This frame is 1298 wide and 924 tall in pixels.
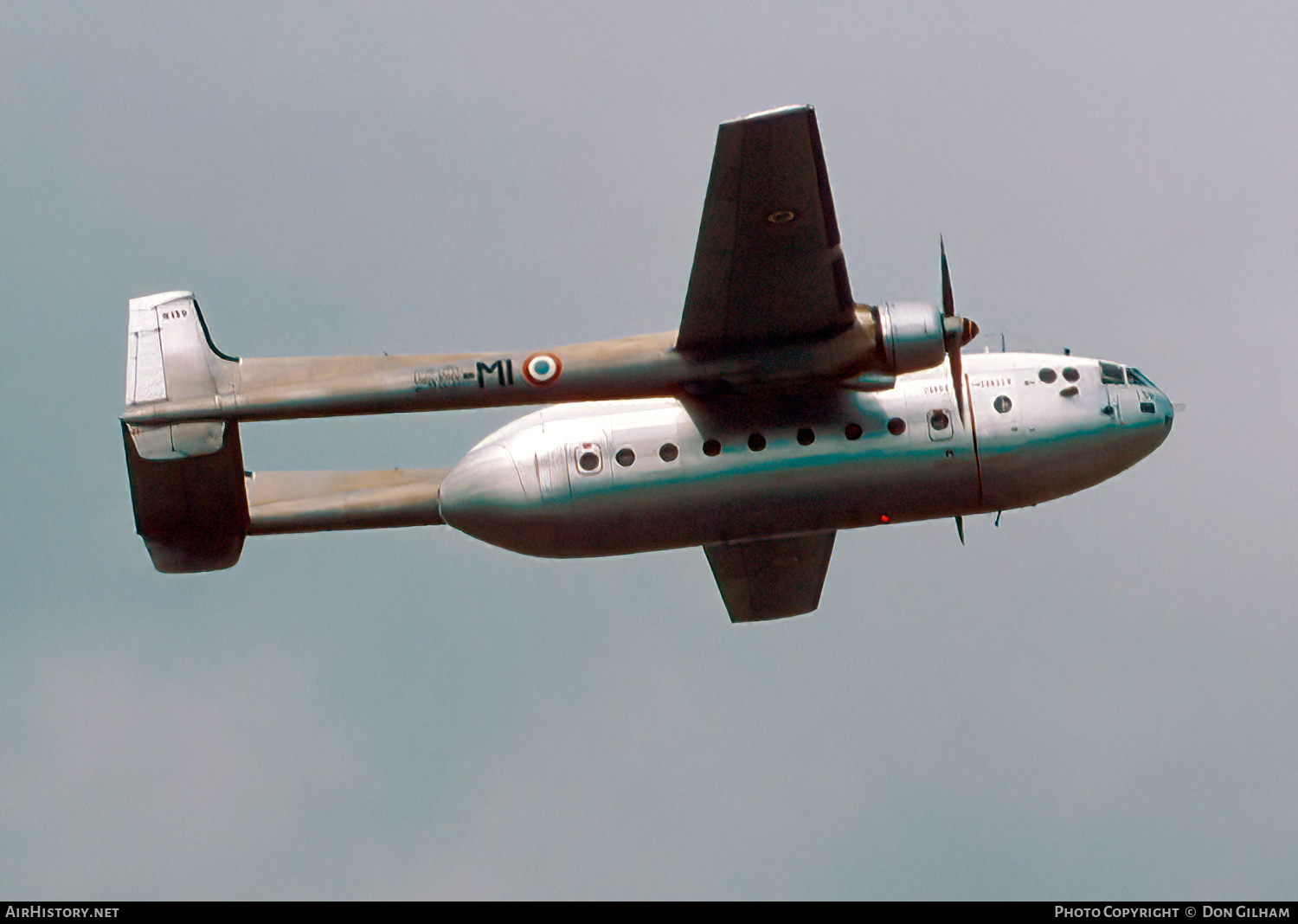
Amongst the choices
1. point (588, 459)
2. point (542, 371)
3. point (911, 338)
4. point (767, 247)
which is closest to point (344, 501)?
point (588, 459)

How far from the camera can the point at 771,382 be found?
3594 cm

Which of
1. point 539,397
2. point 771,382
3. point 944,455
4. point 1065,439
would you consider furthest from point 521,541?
point 1065,439

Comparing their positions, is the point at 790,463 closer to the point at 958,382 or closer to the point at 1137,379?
the point at 958,382

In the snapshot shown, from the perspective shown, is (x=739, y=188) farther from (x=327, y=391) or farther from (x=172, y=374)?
(x=172, y=374)

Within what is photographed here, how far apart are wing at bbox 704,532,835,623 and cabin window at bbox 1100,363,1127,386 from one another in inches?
268

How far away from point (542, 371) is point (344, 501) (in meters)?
6.55

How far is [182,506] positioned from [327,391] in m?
4.89

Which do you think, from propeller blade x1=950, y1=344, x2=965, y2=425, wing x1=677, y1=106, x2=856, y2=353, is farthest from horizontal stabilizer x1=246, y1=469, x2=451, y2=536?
propeller blade x1=950, y1=344, x2=965, y2=425

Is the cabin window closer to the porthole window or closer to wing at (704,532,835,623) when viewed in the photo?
wing at (704,532,835,623)

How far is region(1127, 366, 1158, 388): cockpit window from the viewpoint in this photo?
37.3 meters

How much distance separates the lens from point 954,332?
1395 inches

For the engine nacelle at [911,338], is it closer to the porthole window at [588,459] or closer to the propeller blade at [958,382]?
the propeller blade at [958,382]
